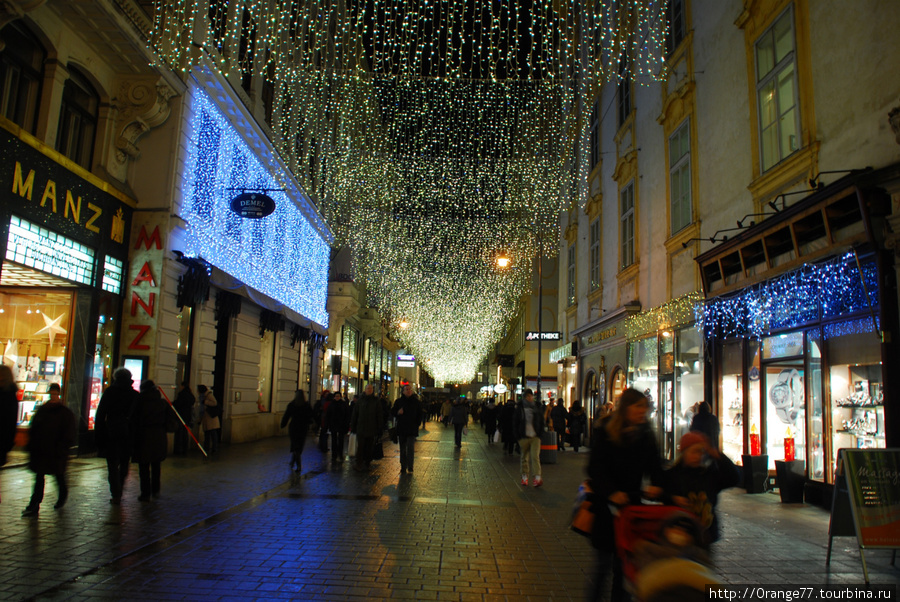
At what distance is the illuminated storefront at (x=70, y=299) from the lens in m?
12.3

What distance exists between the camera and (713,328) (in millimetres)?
14250

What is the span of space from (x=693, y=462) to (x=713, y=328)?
34.5 feet

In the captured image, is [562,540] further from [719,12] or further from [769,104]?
[719,12]

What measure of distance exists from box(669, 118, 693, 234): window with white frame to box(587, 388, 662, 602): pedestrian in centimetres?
1219

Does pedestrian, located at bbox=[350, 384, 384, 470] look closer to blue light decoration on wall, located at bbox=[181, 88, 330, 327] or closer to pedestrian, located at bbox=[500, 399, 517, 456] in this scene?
blue light decoration on wall, located at bbox=[181, 88, 330, 327]

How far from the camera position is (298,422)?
43.6ft

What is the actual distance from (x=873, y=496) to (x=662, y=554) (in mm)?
3980

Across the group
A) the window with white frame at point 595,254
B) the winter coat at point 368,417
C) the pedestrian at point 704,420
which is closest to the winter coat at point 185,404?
the winter coat at point 368,417

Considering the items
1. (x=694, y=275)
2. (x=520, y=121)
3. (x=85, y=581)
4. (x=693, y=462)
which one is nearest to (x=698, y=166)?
(x=694, y=275)

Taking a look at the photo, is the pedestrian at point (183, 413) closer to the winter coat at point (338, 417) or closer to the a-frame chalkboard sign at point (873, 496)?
the winter coat at point (338, 417)

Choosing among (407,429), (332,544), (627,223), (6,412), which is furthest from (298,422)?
(627,223)

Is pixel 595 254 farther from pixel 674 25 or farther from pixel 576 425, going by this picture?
pixel 674 25

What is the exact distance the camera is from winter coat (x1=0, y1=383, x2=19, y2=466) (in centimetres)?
727

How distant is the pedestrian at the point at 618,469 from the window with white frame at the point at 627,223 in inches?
648
